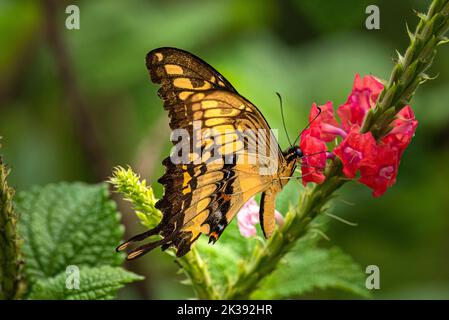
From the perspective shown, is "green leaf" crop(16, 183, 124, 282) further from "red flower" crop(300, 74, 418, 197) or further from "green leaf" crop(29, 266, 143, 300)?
"red flower" crop(300, 74, 418, 197)

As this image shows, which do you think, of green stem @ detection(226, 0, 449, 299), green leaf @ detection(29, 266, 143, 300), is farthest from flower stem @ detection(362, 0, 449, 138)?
A: green leaf @ detection(29, 266, 143, 300)

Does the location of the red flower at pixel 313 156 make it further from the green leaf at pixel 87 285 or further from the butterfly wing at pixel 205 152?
the green leaf at pixel 87 285

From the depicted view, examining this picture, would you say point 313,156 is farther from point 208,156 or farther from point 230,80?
point 230,80

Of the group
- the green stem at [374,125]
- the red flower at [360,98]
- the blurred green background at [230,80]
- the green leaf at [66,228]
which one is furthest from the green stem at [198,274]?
the blurred green background at [230,80]

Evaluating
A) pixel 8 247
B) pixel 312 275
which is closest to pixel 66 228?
pixel 8 247

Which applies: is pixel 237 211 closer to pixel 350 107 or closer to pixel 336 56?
pixel 350 107

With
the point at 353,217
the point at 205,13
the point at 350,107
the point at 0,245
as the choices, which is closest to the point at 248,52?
the point at 205,13

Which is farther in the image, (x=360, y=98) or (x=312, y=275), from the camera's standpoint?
(x=312, y=275)
